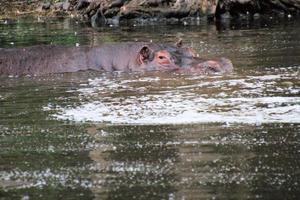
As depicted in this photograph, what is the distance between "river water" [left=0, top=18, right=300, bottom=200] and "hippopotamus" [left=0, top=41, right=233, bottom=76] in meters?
0.30

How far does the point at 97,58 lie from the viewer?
10008 mm

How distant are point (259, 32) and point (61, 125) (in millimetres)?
10633

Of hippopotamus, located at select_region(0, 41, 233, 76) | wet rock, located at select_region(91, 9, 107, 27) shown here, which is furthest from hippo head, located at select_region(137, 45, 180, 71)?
wet rock, located at select_region(91, 9, 107, 27)

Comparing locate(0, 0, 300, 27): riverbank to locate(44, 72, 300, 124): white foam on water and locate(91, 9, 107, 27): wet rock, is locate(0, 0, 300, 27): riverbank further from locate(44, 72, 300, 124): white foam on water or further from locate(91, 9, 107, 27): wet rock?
locate(44, 72, 300, 124): white foam on water

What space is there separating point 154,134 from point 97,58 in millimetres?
4748

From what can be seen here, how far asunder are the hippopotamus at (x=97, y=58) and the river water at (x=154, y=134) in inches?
12.0

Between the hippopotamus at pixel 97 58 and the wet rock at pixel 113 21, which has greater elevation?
the hippopotamus at pixel 97 58

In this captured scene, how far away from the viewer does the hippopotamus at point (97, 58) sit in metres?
9.72

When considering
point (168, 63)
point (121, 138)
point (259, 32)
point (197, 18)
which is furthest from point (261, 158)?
point (197, 18)

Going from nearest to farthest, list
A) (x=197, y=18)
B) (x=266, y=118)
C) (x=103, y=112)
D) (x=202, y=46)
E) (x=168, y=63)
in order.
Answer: (x=266, y=118) < (x=103, y=112) < (x=168, y=63) < (x=202, y=46) < (x=197, y=18)

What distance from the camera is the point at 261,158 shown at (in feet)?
14.9

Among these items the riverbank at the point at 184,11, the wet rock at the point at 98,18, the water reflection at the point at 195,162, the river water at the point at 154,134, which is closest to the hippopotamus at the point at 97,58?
the river water at the point at 154,134

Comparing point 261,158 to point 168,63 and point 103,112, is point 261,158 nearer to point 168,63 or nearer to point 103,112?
point 103,112

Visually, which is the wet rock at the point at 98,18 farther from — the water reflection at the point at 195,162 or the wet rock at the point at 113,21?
the water reflection at the point at 195,162
